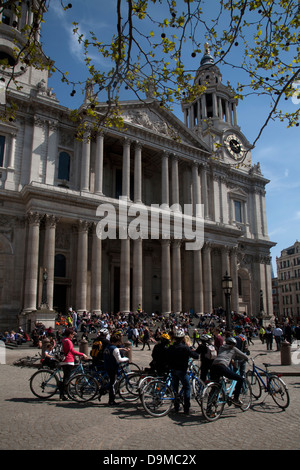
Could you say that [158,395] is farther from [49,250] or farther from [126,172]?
[126,172]

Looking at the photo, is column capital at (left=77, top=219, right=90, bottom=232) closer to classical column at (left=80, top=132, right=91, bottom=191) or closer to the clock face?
classical column at (left=80, top=132, right=91, bottom=191)

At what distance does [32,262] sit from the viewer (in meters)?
27.4

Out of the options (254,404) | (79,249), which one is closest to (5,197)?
(79,249)

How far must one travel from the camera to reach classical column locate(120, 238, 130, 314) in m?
31.1

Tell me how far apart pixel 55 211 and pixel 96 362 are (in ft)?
69.8

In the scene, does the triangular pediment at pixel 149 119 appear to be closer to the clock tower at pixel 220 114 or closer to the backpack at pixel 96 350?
the clock tower at pixel 220 114

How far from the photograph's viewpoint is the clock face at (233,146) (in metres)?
49.1

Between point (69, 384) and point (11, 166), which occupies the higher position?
point (11, 166)

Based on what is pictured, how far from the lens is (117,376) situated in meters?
9.07

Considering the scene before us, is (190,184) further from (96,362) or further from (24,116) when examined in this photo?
(96,362)

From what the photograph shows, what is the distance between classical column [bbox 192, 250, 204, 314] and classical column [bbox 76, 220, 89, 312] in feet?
39.9

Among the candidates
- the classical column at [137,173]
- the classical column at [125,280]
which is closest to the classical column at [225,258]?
the classical column at [137,173]

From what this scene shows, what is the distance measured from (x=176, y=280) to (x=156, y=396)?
2727 centimetres

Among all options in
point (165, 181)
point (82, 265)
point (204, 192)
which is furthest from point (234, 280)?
point (82, 265)
